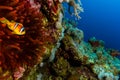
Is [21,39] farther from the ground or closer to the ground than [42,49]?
closer to the ground

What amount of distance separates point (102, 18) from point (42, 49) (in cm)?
9360

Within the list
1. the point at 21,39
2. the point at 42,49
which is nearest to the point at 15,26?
the point at 21,39

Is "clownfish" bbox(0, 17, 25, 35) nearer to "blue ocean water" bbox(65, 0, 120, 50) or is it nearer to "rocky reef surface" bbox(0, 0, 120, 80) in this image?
"rocky reef surface" bbox(0, 0, 120, 80)

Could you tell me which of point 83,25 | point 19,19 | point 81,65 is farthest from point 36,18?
point 83,25

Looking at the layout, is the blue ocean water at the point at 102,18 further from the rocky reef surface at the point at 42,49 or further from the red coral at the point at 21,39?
the red coral at the point at 21,39

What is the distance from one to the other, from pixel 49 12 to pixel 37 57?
1.38m

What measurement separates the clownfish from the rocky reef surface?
7 centimetres

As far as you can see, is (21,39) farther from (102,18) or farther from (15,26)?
(102,18)

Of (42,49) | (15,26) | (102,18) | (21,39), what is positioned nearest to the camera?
(15,26)

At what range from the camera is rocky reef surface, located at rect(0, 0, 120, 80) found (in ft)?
12.7

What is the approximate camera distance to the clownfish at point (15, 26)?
3348 mm

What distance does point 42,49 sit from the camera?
449 centimetres

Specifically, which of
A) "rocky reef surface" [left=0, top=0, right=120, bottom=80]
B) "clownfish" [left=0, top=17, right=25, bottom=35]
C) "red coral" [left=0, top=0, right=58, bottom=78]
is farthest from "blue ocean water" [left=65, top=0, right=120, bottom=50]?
"clownfish" [left=0, top=17, right=25, bottom=35]

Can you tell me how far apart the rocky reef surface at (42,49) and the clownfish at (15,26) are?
69 mm
